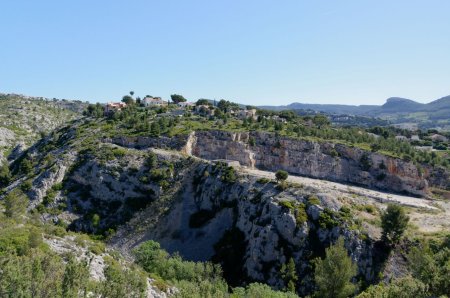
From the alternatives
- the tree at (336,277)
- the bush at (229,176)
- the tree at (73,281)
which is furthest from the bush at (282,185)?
the tree at (73,281)

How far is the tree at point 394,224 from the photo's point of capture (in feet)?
220

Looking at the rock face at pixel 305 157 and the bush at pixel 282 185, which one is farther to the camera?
the rock face at pixel 305 157

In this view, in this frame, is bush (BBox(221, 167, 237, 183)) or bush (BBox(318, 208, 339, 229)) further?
bush (BBox(221, 167, 237, 183))

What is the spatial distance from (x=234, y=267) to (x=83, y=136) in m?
71.0

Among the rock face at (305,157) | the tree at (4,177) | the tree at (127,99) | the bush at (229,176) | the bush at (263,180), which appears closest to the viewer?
the bush at (263,180)

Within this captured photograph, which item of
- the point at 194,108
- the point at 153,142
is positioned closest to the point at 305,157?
the point at 153,142

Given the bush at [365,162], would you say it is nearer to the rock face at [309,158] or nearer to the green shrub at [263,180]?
the rock face at [309,158]

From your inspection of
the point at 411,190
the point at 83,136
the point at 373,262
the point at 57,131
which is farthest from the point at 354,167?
the point at 57,131

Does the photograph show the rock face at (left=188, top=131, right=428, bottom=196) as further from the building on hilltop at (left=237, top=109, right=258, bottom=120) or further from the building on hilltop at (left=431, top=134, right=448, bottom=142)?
the building on hilltop at (left=431, top=134, right=448, bottom=142)

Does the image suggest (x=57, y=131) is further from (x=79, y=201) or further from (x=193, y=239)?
(x=193, y=239)

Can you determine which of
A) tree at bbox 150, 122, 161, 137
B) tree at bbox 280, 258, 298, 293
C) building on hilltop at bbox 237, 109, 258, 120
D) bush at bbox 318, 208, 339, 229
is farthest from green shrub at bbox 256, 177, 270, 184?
building on hilltop at bbox 237, 109, 258, 120

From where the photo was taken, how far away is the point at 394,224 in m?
67.1

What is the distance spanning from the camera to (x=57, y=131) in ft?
457

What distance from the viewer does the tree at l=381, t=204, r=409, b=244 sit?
220 ft
